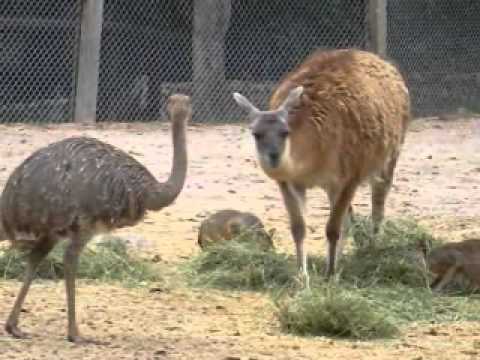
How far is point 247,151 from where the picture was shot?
12.7 metres

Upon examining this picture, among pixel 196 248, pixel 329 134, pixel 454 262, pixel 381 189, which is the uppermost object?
pixel 329 134

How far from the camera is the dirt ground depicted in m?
5.86

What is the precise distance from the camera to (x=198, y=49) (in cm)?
1510

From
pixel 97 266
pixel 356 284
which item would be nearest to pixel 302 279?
pixel 356 284

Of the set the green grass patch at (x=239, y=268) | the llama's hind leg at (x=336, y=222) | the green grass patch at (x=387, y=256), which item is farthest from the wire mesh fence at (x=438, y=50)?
the green grass patch at (x=239, y=268)

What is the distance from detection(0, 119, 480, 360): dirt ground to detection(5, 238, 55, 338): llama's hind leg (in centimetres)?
6

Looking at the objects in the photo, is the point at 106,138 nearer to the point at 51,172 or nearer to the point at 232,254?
the point at 232,254

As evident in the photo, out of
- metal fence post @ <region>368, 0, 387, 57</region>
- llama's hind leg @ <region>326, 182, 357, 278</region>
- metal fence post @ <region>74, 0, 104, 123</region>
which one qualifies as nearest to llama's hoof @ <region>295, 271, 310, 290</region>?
llama's hind leg @ <region>326, 182, 357, 278</region>

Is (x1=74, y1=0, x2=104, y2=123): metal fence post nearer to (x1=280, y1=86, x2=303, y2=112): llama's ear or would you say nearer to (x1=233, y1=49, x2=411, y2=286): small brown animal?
(x1=233, y1=49, x2=411, y2=286): small brown animal

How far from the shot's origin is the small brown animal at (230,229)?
8.03 meters

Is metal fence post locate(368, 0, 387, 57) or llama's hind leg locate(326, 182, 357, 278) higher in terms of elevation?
metal fence post locate(368, 0, 387, 57)

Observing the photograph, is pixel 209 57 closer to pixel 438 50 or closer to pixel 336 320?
pixel 438 50

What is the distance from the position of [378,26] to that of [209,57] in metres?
2.09

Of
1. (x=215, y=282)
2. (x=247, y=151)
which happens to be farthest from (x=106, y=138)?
(x=215, y=282)
